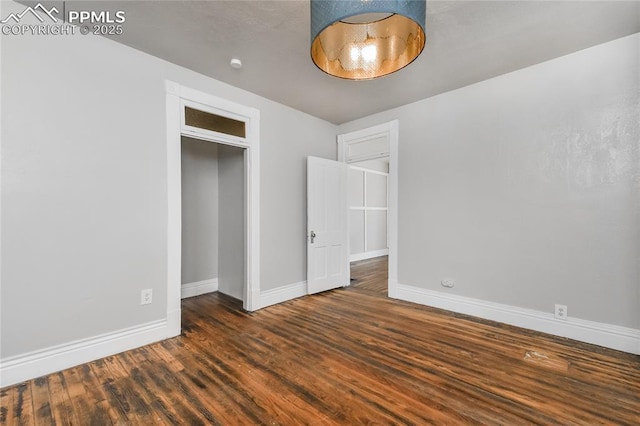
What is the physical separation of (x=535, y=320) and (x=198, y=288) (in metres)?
4.27

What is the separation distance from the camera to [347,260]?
468 centimetres

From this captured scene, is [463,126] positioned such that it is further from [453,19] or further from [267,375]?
[267,375]

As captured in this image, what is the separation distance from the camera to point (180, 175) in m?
2.91

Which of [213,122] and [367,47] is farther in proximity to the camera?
[213,122]

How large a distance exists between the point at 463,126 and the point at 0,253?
4444 mm

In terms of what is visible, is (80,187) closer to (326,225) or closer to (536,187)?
(326,225)

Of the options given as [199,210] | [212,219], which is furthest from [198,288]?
[199,210]

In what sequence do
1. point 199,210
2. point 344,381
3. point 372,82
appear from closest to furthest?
point 344,381 → point 372,82 → point 199,210

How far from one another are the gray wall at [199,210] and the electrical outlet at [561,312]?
4347mm

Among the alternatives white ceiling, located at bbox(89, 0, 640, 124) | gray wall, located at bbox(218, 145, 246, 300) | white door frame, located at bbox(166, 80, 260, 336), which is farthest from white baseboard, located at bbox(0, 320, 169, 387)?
white ceiling, located at bbox(89, 0, 640, 124)

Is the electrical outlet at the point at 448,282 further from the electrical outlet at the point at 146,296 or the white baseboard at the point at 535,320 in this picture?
the electrical outlet at the point at 146,296

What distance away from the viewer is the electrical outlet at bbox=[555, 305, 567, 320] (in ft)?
9.02

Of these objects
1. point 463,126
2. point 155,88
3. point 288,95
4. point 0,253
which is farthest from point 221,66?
point 463,126

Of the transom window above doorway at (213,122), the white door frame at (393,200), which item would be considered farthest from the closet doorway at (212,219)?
the white door frame at (393,200)
